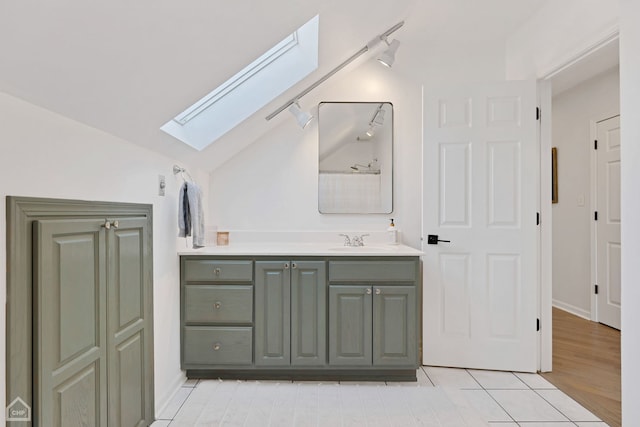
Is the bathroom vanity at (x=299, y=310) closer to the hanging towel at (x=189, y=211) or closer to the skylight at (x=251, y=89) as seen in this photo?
the hanging towel at (x=189, y=211)

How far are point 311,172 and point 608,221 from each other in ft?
9.48

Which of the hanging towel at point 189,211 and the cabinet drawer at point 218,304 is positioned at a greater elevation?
the hanging towel at point 189,211

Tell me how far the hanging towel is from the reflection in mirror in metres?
1.09

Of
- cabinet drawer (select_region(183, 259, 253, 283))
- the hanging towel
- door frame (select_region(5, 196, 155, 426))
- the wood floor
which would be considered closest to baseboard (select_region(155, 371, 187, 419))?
cabinet drawer (select_region(183, 259, 253, 283))

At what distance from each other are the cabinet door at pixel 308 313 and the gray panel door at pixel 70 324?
1109 mm

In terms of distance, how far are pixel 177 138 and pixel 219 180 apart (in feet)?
3.26

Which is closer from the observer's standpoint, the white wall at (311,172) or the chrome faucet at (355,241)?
the chrome faucet at (355,241)

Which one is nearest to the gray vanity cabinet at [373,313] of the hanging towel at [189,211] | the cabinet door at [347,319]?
the cabinet door at [347,319]

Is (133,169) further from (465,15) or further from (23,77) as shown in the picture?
(465,15)

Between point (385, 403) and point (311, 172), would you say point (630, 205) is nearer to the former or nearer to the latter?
point (385, 403)

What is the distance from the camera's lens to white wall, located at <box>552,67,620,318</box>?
3633 millimetres

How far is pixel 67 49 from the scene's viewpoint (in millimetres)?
1054

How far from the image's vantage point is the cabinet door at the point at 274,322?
2334 millimetres

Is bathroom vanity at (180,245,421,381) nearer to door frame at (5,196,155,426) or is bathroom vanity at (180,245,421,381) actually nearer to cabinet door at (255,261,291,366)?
cabinet door at (255,261,291,366)
